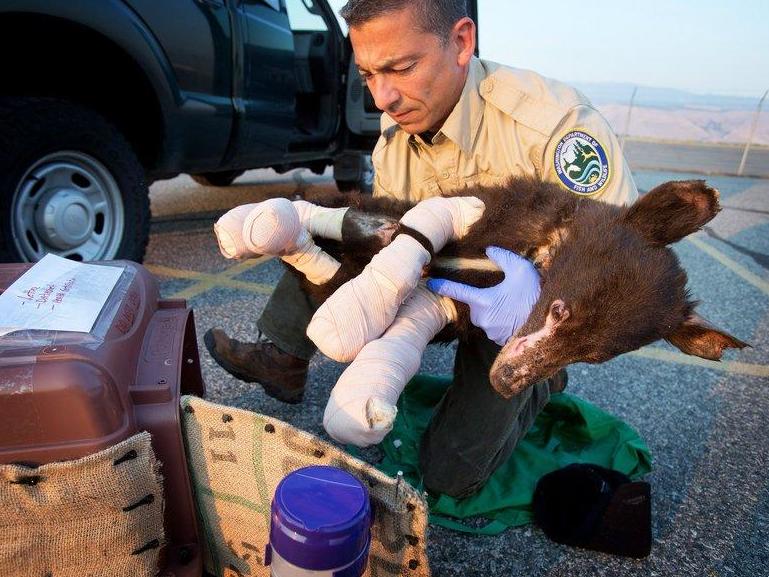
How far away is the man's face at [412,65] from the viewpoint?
2.03 metres

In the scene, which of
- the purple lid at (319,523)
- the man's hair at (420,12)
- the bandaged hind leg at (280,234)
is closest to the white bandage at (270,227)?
the bandaged hind leg at (280,234)

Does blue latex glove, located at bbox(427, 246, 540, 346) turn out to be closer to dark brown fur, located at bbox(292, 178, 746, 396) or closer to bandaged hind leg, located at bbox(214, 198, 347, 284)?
dark brown fur, located at bbox(292, 178, 746, 396)

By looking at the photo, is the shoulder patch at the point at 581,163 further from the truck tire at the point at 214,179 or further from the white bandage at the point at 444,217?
the truck tire at the point at 214,179

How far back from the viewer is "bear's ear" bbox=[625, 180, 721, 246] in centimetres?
145

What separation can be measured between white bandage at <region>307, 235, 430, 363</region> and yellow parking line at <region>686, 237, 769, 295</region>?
499 centimetres

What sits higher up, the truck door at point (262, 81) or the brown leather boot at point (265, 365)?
the truck door at point (262, 81)

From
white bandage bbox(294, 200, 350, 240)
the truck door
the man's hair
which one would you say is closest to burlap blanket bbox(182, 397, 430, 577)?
white bandage bbox(294, 200, 350, 240)

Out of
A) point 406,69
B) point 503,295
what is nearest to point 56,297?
point 503,295

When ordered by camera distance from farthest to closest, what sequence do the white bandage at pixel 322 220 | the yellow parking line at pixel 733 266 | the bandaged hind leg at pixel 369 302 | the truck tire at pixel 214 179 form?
the truck tire at pixel 214 179, the yellow parking line at pixel 733 266, the white bandage at pixel 322 220, the bandaged hind leg at pixel 369 302

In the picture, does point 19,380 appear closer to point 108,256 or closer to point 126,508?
point 126,508

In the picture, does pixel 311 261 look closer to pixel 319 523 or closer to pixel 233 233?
pixel 233 233

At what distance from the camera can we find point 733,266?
19.7 ft

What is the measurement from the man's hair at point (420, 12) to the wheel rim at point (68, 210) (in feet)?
6.95

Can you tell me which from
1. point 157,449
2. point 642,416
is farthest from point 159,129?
→ point 642,416
